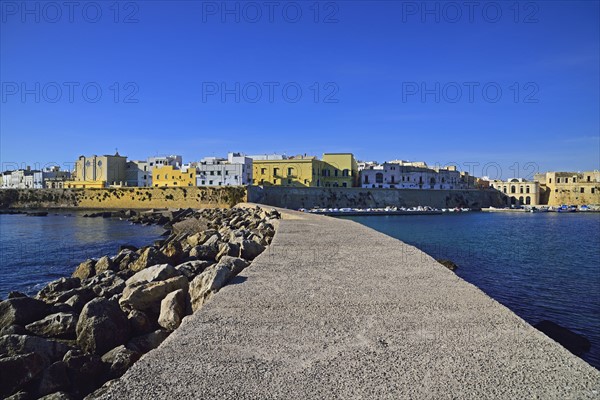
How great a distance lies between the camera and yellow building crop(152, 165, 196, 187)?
5458cm

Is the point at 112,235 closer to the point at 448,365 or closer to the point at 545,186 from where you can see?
the point at 448,365

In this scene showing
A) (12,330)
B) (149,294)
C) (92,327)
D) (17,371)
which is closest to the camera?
(17,371)

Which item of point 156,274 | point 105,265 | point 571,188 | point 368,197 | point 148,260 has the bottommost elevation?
point 105,265

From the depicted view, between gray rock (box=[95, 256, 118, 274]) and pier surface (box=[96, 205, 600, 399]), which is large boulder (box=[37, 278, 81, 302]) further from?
pier surface (box=[96, 205, 600, 399])

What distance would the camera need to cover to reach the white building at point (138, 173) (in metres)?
62.9

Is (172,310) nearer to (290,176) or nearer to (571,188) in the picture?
(290,176)

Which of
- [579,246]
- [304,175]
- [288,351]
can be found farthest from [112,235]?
[304,175]

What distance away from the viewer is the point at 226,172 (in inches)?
2071

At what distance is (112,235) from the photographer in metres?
24.8

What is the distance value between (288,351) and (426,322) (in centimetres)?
149

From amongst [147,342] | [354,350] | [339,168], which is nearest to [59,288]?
[147,342]

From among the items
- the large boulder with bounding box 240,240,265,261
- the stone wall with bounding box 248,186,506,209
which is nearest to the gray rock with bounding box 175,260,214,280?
the large boulder with bounding box 240,240,265,261

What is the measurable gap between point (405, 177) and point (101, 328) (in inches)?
2484

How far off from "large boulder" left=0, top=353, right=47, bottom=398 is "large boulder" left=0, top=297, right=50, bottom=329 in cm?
182
